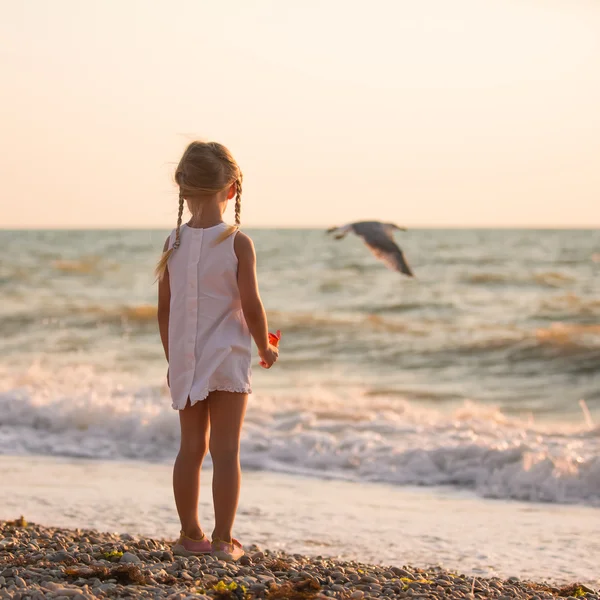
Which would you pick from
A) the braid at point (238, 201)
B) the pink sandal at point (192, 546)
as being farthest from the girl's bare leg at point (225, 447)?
the braid at point (238, 201)

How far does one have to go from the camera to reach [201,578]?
3350mm

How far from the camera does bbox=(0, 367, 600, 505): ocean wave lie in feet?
21.6

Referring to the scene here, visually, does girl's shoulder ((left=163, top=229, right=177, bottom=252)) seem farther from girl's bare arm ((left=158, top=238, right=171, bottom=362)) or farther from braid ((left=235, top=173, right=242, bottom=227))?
braid ((left=235, top=173, right=242, bottom=227))

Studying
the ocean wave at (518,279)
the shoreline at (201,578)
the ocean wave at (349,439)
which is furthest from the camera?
the ocean wave at (518,279)

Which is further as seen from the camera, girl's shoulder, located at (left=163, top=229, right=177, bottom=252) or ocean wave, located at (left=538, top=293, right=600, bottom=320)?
ocean wave, located at (left=538, top=293, right=600, bottom=320)

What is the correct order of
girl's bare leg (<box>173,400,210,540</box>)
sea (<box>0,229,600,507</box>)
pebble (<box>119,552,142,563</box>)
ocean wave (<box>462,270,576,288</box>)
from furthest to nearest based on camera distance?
ocean wave (<box>462,270,576,288</box>), sea (<box>0,229,600,507</box>), girl's bare leg (<box>173,400,210,540</box>), pebble (<box>119,552,142,563</box>)

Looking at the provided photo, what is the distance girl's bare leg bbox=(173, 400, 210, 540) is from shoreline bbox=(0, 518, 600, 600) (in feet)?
0.47

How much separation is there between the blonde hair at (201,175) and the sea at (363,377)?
115 inches

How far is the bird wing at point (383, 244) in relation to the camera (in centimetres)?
550

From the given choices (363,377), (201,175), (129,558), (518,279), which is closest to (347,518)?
(129,558)

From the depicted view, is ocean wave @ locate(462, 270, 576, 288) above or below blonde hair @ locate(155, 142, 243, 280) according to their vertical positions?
above

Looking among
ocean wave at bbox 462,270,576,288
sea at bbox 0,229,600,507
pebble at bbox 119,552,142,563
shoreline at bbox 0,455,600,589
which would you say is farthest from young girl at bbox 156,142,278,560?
ocean wave at bbox 462,270,576,288

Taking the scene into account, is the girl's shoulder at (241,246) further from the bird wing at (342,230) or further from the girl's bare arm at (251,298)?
the bird wing at (342,230)

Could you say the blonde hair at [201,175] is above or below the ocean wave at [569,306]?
below
